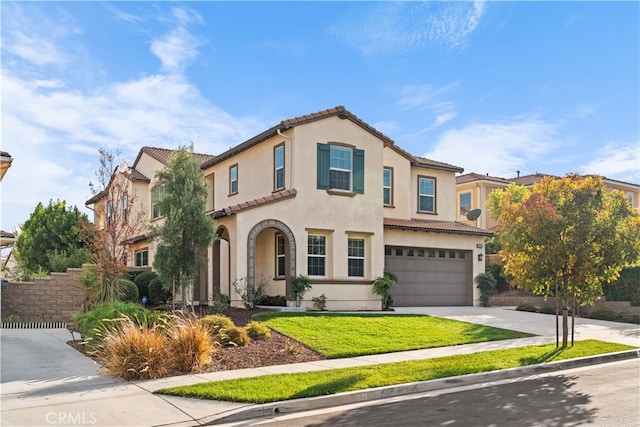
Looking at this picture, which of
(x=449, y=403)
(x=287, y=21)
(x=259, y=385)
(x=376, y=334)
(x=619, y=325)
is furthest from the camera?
(x=619, y=325)

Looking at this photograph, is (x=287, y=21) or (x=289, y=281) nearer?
(x=287, y=21)

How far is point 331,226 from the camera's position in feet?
75.7

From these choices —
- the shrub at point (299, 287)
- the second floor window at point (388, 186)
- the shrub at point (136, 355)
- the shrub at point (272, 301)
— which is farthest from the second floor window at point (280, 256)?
the shrub at point (136, 355)

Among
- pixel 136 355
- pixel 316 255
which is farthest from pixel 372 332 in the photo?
pixel 136 355

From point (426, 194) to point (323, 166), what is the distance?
770 centimetres

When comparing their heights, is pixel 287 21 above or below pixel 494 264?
above

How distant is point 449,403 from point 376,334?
7025 mm

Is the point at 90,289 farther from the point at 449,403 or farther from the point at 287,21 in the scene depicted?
the point at 449,403

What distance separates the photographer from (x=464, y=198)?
42594 mm

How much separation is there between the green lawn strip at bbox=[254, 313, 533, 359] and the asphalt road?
13.7 feet

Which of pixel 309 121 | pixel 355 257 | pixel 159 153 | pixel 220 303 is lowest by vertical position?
pixel 220 303

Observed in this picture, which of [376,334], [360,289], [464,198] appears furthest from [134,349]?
[464,198]

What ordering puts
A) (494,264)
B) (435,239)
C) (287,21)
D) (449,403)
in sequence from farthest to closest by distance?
(494,264), (435,239), (287,21), (449,403)

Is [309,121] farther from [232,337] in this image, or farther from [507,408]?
[507,408]
